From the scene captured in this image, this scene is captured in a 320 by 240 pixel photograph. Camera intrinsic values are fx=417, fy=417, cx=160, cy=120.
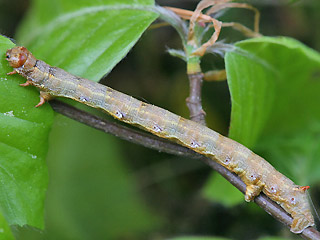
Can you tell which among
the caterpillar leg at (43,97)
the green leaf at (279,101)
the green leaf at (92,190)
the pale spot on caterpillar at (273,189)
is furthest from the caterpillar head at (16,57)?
the green leaf at (92,190)

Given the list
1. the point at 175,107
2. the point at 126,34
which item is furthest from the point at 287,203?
the point at 175,107

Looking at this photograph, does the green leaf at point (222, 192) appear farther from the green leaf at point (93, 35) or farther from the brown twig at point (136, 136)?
the green leaf at point (93, 35)

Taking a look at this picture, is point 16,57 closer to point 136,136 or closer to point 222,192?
point 136,136

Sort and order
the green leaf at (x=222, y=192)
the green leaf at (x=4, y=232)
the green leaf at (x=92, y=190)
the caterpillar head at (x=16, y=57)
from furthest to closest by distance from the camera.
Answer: the green leaf at (x=92, y=190) → the green leaf at (x=222, y=192) → the caterpillar head at (x=16, y=57) → the green leaf at (x=4, y=232)

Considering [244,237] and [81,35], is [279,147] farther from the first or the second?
[81,35]

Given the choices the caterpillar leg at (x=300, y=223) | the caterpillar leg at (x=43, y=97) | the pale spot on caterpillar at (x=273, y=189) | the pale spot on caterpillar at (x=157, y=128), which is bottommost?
the caterpillar leg at (x=300, y=223)

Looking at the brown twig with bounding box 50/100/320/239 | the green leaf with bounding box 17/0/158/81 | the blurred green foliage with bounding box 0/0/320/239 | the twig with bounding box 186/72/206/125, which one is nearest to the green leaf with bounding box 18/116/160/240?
the blurred green foliage with bounding box 0/0/320/239

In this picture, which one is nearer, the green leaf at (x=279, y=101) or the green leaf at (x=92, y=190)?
the green leaf at (x=279, y=101)
